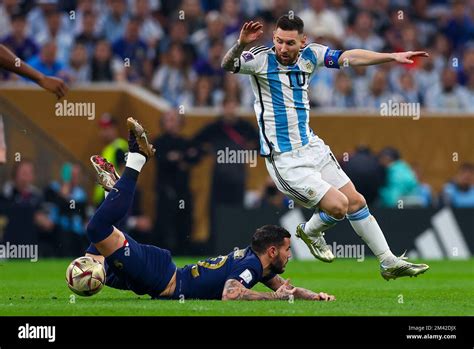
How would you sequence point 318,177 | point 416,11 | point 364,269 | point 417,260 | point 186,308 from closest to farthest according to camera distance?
point 186,308
point 318,177
point 364,269
point 417,260
point 416,11

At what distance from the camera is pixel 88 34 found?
21.5m

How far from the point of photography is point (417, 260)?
1933 cm

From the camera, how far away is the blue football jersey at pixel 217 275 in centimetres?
1107

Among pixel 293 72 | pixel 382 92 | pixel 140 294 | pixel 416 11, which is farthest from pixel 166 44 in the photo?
pixel 140 294

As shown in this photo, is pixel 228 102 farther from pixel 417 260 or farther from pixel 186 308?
pixel 186 308

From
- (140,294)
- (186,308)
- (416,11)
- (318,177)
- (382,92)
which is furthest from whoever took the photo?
(416,11)

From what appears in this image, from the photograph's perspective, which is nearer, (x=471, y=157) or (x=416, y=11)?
(x=471, y=157)

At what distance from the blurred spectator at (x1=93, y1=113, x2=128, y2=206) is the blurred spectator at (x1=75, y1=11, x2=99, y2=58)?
156cm

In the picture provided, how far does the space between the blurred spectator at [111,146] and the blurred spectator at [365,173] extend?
3.71 meters

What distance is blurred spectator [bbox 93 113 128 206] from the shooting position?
19500mm

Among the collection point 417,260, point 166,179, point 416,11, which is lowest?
point 417,260

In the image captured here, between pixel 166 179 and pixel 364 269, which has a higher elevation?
pixel 166 179

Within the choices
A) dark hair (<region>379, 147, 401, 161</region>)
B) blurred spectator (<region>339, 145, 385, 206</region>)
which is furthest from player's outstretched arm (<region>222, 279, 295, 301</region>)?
dark hair (<region>379, 147, 401, 161</region>)

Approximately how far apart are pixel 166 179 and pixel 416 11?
707 cm
